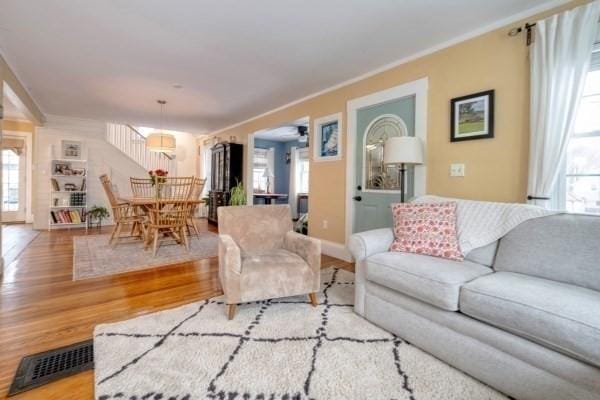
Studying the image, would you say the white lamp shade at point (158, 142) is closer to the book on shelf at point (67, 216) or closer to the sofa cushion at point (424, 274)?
the book on shelf at point (67, 216)

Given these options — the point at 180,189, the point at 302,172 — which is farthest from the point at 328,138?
the point at 302,172

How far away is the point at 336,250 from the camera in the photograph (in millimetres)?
3863

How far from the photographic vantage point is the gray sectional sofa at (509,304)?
3.84 ft

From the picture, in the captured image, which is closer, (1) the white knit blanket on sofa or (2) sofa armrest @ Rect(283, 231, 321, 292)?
(1) the white knit blanket on sofa

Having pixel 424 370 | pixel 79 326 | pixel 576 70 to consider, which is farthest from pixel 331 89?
pixel 79 326

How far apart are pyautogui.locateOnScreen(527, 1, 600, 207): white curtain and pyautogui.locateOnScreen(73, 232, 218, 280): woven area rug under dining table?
3.56 m

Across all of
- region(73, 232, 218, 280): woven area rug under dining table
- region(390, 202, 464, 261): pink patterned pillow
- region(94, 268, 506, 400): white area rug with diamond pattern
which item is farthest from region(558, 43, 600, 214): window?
→ region(73, 232, 218, 280): woven area rug under dining table

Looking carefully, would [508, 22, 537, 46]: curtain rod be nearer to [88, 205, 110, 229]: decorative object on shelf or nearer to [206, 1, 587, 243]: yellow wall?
[206, 1, 587, 243]: yellow wall

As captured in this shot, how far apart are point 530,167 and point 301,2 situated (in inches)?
82.7

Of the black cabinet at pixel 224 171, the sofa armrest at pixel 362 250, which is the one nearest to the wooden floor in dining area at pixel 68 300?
the sofa armrest at pixel 362 250

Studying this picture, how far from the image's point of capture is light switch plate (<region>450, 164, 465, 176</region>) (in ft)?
8.41

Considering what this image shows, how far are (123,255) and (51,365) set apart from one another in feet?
8.03

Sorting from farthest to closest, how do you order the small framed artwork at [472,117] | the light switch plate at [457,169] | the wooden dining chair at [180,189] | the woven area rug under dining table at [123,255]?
1. the wooden dining chair at [180,189]
2. the woven area rug under dining table at [123,255]
3. the light switch plate at [457,169]
4. the small framed artwork at [472,117]

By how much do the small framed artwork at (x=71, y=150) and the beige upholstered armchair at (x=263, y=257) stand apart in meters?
5.76
